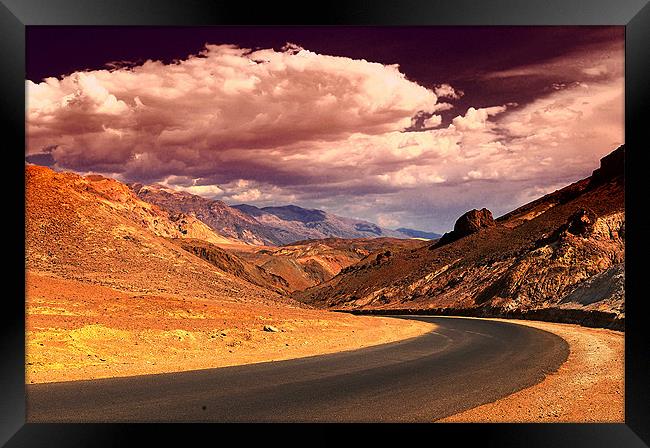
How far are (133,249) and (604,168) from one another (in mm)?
87011

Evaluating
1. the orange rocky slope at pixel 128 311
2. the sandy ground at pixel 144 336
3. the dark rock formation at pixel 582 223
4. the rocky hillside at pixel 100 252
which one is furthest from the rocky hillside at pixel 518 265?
the rocky hillside at pixel 100 252

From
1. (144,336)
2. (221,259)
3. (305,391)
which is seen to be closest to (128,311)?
(144,336)

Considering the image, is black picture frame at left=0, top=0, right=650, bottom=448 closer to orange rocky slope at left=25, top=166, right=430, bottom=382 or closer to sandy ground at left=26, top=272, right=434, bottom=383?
sandy ground at left=26, top=272, right=434, bottom=383

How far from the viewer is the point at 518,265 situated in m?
78.1

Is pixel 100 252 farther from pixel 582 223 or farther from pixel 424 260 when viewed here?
pixel 424 260

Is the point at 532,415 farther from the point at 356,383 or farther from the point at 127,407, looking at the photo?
the point at 127,407

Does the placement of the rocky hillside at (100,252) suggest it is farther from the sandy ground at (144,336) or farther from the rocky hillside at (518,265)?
the rocky hillside at (518,265)

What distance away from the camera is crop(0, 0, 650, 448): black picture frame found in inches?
364

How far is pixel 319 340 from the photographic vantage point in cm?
2802

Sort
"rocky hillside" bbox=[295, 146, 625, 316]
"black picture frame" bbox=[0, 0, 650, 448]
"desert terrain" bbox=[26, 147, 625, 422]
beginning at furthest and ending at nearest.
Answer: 1. "rocky hillside" bbox=[295, 146, 625, 316]
2. "desert terrain" bbox=[26, 147, 625, 422]
3. "black picture frame" bbox=[0, 0, 650, 448]

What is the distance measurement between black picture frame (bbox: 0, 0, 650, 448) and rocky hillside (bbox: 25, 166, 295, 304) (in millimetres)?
39222

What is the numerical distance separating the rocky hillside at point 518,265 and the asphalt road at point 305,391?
28.8m

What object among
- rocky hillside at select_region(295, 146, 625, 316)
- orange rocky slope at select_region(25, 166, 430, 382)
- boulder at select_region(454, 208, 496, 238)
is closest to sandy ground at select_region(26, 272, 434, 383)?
orange rocky slope at select_region(25, 166, 430, 382)

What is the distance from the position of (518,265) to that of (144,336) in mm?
65206
